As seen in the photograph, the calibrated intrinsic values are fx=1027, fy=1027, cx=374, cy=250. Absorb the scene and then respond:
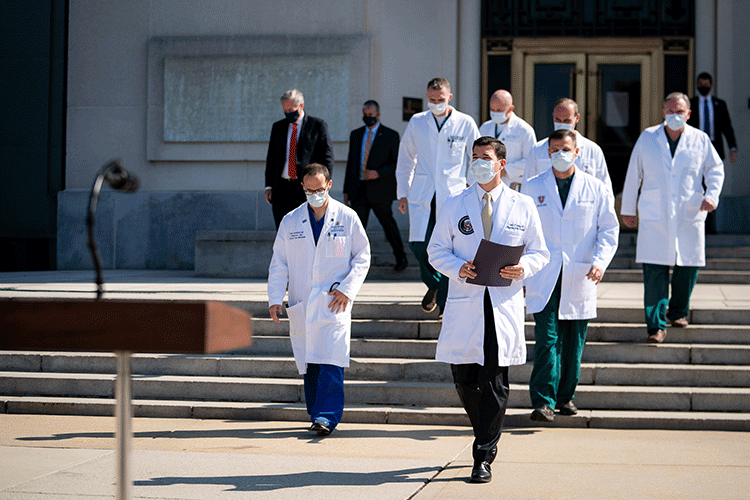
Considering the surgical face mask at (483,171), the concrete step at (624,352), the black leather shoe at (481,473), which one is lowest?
the black leather shoe at (481,473)

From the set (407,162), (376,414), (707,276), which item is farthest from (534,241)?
(707,276)

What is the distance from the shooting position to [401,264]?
484 inches

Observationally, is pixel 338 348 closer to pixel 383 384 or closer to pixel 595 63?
pixel 383 384

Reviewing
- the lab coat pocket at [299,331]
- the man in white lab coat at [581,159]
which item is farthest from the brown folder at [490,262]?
the man in white lab coat at [581,159]

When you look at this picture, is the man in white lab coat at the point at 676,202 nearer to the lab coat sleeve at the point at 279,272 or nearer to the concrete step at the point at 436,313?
the concrete step at the point at 436,313

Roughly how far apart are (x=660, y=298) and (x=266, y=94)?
8.37 meters

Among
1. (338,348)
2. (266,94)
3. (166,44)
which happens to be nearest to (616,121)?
(266,94)

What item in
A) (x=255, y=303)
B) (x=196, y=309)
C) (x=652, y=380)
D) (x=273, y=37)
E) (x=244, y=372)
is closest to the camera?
(x=196, y=309)

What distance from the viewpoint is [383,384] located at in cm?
818

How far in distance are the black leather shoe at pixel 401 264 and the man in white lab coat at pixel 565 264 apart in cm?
480

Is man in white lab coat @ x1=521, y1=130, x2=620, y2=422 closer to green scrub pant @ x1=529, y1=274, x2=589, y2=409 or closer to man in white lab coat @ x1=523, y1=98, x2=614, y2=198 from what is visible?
green scrub pant @ x1=529, y1=274, x2=589, y2=409

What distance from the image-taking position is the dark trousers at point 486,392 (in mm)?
5848

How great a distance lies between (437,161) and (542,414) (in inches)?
102

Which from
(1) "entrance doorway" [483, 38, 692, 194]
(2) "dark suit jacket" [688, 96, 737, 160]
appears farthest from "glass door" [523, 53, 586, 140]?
(2) "dark suit jacket" [688, 96, 737, 160]
